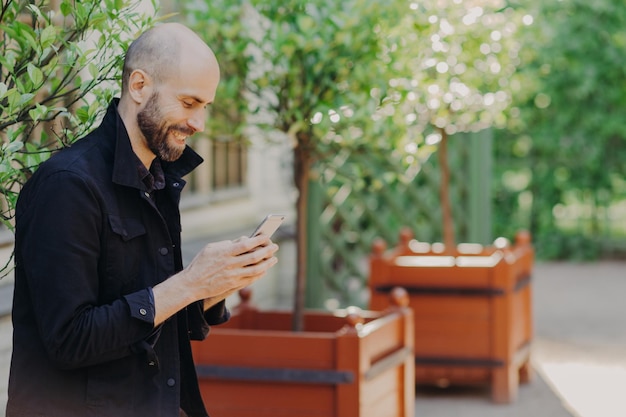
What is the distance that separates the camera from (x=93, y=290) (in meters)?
2.36

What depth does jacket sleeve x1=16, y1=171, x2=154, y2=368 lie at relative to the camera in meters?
2.28

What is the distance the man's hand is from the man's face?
251 mm

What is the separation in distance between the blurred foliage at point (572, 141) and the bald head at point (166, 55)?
1184 cm

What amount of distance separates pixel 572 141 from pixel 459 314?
8673 mm

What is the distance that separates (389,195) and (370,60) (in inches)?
169

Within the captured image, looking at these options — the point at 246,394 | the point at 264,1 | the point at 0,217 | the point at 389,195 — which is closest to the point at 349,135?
the point at 264,1

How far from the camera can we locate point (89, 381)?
246 cm

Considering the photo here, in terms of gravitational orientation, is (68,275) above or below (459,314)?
above

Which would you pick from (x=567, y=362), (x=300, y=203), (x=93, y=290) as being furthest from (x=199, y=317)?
(x=567, y=362)

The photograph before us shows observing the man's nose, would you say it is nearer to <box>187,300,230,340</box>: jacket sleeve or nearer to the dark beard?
the dark beard

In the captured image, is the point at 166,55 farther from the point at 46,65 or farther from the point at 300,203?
the point at 300,203

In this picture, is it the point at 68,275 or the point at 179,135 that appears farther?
the point at 179,135

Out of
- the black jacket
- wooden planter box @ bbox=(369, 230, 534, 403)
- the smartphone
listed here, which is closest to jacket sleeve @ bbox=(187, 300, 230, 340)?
the black jacket

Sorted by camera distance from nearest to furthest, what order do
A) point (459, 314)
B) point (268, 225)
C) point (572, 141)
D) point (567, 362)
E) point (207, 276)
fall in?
1. point (207, 276)
2. point (268, 225)
3. point (459, 314)
4. point (567, 362)
5. point (572, 141)
